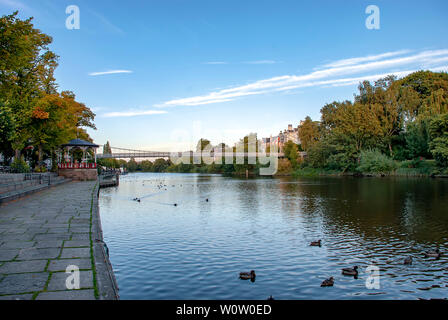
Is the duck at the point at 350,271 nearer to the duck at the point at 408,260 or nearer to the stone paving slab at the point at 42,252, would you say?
the duck at the point at 408,260

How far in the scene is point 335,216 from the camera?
1934 cm

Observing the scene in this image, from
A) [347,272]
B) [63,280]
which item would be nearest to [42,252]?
[63,280]

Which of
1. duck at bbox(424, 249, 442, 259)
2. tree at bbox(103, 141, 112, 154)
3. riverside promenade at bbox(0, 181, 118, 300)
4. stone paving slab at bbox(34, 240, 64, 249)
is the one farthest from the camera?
tree at bbox(103, 141, 112, 154)

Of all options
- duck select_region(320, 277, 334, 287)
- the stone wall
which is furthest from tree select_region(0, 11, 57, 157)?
duck select_region(320, 277, 334, 287)

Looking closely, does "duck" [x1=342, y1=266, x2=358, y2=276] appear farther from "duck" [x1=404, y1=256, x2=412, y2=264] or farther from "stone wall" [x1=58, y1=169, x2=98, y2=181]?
"stone wall" [x1=58, y1=169, x2=98, y2=181]

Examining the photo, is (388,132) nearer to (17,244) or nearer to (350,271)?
(350,271)

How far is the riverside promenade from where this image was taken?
217 inches

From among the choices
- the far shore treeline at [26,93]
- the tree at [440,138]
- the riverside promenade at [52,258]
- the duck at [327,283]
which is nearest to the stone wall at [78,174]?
the far shore treeline at [26,93]

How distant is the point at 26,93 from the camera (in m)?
29.6

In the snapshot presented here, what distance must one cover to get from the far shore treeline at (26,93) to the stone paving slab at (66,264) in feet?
46.0

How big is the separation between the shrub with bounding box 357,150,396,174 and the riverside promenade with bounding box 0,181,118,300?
6217 centimetres

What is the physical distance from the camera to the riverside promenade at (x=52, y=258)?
5500mm

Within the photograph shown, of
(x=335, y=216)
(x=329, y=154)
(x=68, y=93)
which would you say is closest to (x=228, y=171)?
(x=329, y=154)

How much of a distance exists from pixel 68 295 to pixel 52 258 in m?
2.23
